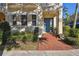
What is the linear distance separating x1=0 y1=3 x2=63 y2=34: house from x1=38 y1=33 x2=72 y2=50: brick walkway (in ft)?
1.48

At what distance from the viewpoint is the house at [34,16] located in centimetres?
1402

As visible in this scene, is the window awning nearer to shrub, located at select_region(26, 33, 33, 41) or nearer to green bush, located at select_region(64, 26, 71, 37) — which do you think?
green bush, located at select_region(64, 26, 71, 37)

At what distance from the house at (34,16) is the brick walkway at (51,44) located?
0.45 meters

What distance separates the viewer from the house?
14016 mm

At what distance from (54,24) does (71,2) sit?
69.5 inches

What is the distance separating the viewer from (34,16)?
14.6 metres

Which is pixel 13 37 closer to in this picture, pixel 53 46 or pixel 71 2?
pixel 53 46

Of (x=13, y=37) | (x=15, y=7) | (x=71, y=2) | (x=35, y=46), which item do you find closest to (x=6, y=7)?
(x=15, y=7)

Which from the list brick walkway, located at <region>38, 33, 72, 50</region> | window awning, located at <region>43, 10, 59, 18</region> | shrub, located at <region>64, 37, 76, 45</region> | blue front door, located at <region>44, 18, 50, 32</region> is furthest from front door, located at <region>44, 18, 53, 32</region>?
shrub, located at <region>64, 37, 76, 45</region>

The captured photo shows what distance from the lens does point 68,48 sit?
47.1 ft

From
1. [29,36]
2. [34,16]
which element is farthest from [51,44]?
[34,16]

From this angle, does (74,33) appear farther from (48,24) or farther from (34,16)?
(34,16)

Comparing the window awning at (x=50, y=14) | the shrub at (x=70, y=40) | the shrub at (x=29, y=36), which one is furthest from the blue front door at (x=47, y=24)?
the shrub at (x=70, y=40)

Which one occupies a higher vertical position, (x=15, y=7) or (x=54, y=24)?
(x=15, y=7)
